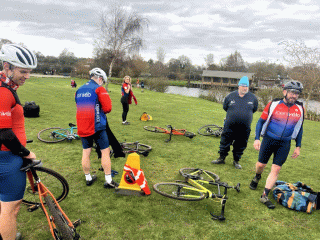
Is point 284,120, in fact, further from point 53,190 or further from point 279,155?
point 53,190

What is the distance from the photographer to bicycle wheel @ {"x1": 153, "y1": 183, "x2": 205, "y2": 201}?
12.5 ft

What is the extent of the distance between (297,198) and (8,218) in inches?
187

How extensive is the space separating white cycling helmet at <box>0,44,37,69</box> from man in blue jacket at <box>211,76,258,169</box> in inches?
185

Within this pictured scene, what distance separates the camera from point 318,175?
581cm

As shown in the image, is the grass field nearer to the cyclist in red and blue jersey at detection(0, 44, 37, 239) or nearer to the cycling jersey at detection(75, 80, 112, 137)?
the cyclist in red and blue jersey at detection(0, 44, 37, 239)

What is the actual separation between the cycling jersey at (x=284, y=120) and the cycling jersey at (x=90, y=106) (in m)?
3.21

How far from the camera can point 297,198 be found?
13.0ft

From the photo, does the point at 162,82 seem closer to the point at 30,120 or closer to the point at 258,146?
the point at 30,120

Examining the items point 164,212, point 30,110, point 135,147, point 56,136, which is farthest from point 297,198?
point 30,110

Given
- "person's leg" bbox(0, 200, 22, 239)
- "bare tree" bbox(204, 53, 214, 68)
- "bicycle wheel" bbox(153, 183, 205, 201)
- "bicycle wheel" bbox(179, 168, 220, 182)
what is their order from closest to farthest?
"person's leg" bbox(0, 200, 22, 239) < "bicycle wheel" bbox(153, 183, 205, 201) < "bicycle wheel" bbox(179, 168, 220, 182) < "bare tree" bbox(204, 53, 214, 68)

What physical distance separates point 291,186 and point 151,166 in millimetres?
3288

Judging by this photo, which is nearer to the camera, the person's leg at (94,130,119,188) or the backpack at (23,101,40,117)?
the person's leg at (94,130,119,188)

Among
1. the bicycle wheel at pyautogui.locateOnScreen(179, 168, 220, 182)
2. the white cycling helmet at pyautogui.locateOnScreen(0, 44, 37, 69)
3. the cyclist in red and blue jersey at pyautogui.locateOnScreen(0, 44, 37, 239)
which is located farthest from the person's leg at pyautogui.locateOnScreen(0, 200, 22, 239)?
the bicycle wheel at pyautogui.locateOnScreen(179, 168, 220, 182)

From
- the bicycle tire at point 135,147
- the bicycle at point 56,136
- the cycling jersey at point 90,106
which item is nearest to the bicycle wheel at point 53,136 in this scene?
the bicycle at point 56,136
